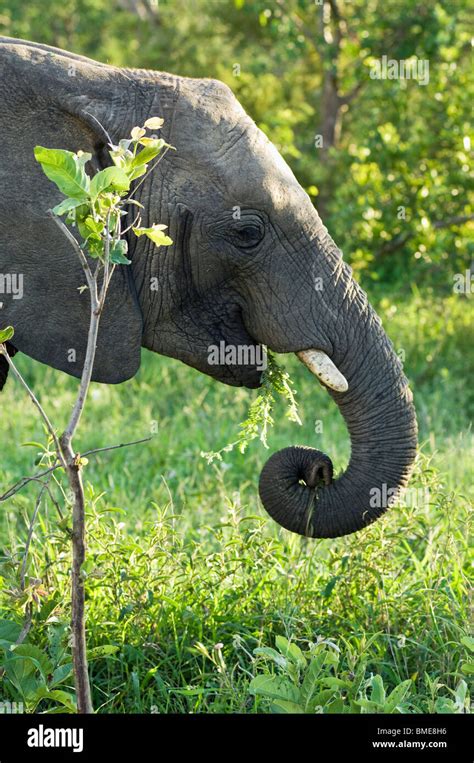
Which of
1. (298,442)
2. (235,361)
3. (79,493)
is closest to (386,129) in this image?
(298,442)

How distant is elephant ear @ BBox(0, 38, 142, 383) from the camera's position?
4000 millimetres

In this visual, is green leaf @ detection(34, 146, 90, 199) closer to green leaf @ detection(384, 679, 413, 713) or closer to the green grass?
the green grass

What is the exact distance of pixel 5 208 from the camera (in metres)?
3.98

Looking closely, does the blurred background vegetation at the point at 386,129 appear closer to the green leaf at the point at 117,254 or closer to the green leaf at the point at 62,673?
the green leaf at the point at 117,254

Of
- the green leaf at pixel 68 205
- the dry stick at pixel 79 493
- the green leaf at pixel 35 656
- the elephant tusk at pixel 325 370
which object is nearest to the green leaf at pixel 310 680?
the dry stick at pixel 79 493

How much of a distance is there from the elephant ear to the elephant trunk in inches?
29.2

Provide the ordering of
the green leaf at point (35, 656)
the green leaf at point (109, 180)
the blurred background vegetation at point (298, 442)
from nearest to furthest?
the green leaf at point (109, 180)
the green leaf at point (35, 656)
the blurred background vegetation at point (298, 442)

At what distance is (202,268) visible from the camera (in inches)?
165

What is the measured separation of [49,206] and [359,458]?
56.1 inches

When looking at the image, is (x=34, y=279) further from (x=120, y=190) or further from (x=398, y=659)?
(x=398, y=659)

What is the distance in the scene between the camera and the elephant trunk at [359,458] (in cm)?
421

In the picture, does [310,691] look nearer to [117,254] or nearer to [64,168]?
[117,254]

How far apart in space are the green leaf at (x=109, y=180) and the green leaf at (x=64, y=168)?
0.03 m

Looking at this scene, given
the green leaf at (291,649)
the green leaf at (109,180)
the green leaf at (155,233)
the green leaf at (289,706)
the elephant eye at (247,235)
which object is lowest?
the green leaf at (289,706)
